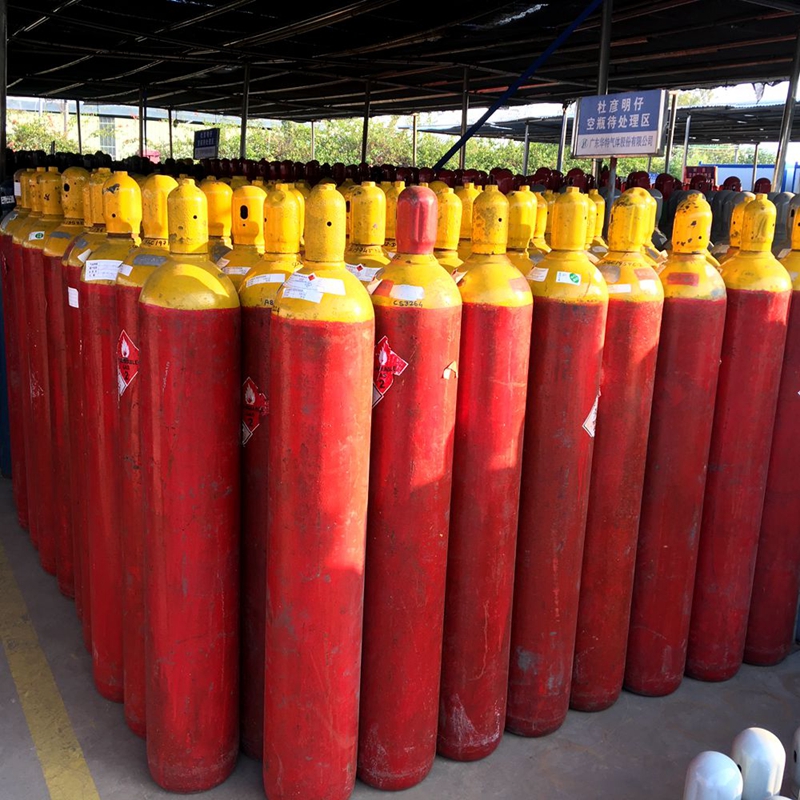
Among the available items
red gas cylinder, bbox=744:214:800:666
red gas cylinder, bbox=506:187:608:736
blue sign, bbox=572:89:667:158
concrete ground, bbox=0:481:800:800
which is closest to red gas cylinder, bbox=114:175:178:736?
concrete ground, bbox=0:481:800:800

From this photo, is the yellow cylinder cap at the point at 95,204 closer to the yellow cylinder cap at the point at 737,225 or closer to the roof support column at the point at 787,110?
the yellow cylinder cap at the point at 737,225

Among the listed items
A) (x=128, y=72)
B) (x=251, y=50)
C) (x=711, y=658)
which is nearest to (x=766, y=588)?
(x=711, y=658)

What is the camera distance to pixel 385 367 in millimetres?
2053

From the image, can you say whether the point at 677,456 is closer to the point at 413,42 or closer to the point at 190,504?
the point at 190,504

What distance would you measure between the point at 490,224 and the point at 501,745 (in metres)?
1.65

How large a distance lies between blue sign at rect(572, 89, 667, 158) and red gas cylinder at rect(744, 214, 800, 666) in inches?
27.8

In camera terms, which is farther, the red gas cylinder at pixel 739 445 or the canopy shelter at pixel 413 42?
the canopy shelter at pixel 413 42

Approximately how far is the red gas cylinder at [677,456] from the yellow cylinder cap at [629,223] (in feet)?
0.54

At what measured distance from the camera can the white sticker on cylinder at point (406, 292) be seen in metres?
2.02

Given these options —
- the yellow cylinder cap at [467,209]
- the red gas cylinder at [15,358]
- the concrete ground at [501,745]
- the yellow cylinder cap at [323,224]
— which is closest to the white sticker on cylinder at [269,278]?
the yellow cylinder cap at [323,224]

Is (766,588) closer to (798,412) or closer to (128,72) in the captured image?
(798,412)

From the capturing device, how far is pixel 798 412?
2873 millimetres

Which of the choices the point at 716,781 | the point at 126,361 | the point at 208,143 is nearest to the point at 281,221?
the point at 126,361

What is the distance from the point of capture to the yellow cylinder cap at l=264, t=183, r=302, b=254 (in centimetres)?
217
